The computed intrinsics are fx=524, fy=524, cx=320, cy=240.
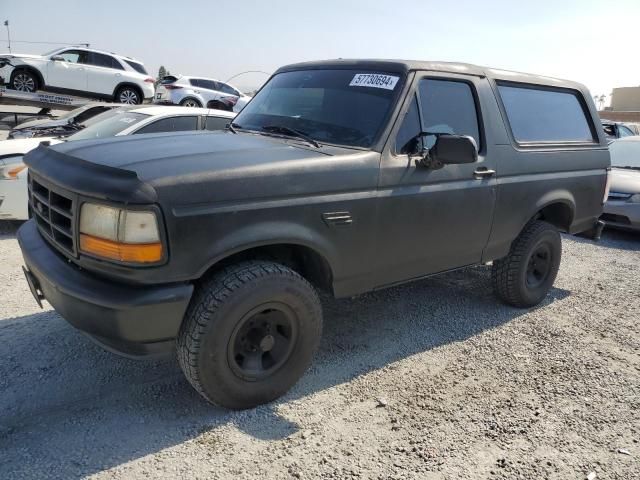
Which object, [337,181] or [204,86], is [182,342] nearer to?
[337,181]


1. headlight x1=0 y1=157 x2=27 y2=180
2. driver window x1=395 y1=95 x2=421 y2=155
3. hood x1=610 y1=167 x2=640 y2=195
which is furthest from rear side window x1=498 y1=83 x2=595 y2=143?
headlight x1=0 y1=157 x2=27 y2=180

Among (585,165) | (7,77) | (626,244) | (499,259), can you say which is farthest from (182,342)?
(7,77)

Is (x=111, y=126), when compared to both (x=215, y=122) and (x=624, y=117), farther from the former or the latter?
(x=624, y=117)

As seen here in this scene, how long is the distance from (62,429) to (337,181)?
1.98 metres

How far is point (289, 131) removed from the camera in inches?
140

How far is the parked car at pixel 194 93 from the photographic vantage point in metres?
19.8

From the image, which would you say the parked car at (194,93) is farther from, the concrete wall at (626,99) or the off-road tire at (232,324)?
the concrete wall at (626,99)

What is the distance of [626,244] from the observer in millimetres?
7641

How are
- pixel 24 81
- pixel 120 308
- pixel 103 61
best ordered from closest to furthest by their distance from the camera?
pixel 120 308 → pixel 24 81 → pixel 103 61

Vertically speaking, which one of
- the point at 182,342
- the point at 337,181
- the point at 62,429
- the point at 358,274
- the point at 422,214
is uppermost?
the point at 337,181

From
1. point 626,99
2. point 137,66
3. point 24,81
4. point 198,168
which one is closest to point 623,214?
point 198,168

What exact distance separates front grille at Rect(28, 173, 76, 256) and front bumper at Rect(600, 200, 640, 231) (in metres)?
7.29

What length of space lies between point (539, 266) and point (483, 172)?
A: 1.50 meters

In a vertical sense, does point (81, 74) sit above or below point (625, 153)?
above
